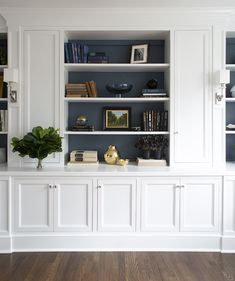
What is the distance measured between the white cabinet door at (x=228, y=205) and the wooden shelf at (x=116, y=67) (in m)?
1.40

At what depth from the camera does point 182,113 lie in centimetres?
335

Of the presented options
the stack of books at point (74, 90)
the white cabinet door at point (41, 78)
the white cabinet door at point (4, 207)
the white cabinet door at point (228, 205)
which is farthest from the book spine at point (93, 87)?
the white cabinet door at point (228, 205)

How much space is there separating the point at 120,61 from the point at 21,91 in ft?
4.04

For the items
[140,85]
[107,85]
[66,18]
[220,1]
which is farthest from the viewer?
[140,85]

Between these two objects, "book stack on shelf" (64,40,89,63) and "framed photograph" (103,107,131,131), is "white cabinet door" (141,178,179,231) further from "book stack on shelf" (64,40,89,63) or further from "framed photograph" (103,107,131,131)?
"book stack on shelf" (64,40,89,63)

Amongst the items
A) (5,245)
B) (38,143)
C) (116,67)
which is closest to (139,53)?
(116,67)

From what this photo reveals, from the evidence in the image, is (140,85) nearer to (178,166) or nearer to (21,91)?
(178,166)

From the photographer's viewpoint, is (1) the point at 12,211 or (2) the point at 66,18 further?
(2) the point at 66,18

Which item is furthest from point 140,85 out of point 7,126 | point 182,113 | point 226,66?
point 7,126

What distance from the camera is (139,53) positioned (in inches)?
139

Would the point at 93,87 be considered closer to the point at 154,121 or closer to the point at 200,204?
the point at 154,121

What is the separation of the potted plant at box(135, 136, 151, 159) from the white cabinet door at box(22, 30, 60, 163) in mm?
968

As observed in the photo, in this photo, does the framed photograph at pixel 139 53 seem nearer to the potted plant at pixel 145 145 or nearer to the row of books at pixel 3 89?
the potted plant at pixel 145 145

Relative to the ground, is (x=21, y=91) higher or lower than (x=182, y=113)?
higher
